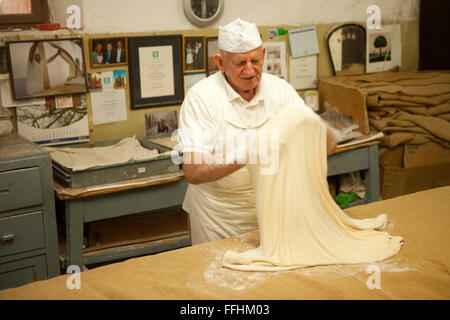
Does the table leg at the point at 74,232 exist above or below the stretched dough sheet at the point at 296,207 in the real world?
below

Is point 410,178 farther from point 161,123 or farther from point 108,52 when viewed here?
point 108,52

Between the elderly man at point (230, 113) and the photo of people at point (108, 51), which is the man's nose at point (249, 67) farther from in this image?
the photo of people at point (108, 51)

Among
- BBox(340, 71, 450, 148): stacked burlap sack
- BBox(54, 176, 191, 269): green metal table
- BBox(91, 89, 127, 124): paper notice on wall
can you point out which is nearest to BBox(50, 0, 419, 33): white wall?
BBox(91, 89, 127, 124): paper notice on wall

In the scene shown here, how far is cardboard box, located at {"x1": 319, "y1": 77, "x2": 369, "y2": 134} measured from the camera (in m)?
3.90

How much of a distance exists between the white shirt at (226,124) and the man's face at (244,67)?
0.21 feet

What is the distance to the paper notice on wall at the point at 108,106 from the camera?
3557mm

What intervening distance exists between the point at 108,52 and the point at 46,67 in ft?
1.37

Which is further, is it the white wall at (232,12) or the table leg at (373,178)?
the table leg at (373,178)

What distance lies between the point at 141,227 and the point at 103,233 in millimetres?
250

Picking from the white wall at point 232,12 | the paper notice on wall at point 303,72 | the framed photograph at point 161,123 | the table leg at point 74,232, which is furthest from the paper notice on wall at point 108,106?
the paper notice on wall at point 303,72

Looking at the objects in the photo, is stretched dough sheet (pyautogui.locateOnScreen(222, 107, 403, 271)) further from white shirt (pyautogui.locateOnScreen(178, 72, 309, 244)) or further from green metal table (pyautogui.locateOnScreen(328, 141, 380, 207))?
green metal table (pyautogui.locateOnScreen(328, 141, 380, 207))
